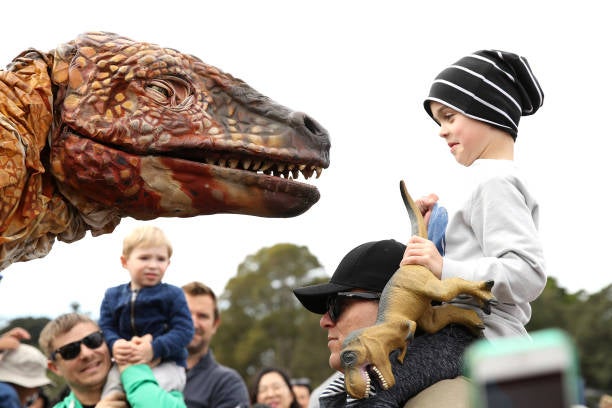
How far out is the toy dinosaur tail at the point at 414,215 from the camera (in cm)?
321

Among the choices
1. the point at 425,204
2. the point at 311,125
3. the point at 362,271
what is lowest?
the point at 362,271

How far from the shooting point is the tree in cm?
3978

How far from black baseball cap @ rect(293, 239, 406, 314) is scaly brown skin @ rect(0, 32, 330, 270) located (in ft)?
0.98

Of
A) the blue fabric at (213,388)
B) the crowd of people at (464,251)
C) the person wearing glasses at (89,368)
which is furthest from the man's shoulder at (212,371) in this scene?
the crowd of people at (464,251)

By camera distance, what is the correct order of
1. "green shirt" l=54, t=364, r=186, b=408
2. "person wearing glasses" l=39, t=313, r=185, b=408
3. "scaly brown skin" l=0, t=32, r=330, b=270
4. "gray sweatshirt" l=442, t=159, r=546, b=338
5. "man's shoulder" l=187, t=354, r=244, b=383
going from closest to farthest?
1. "gray sweatshirt" l=442, t=159, r=546, b=338
2. "scaly brown skin" l=0, t=32, r=330, b=270
3. "green shirt" l=54, t=364, r=186, b=408
4. "person wearing glasses" l=39, t=313, r=185, b=408
5. "man's shoulder" l=187, t=354, r=244, b=383

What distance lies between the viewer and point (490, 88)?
132 inches

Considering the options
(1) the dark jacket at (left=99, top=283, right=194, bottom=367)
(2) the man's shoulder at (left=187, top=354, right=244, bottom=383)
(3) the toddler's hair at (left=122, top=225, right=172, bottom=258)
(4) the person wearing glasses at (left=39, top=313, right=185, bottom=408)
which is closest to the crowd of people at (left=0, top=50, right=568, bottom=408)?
(4) the person wearing glasses at (left=39, top=313, right=185, bottom=408)

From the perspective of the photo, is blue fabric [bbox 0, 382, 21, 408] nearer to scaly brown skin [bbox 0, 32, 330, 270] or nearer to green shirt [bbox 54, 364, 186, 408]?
green shirt [bbox 54, 364, 186, 408]

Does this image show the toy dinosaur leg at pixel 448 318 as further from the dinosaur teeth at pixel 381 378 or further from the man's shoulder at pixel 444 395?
the dinosaur teeth at pixel 381 378

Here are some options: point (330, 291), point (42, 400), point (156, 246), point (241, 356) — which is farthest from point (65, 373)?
point (241, 356)

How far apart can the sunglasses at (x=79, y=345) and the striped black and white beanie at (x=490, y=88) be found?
2.89m

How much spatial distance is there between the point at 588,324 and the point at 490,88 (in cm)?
3935

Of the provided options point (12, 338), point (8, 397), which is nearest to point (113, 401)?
point (8, 397)

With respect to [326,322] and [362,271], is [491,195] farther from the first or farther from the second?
[326,322]
